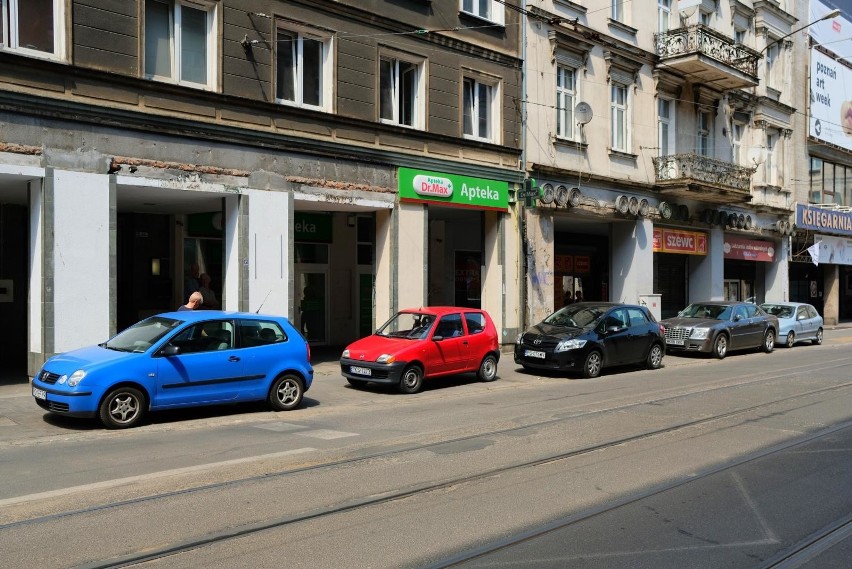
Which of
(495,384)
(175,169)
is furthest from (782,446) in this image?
(175,169)

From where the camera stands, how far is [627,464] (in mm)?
8070

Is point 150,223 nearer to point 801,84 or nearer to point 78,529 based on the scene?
point 78,529

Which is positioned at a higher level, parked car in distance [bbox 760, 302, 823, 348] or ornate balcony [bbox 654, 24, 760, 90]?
ornate balcony [bbox 654, 24, 760, 90]

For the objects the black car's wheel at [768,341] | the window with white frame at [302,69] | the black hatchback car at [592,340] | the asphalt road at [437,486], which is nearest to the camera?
the asphalt road at [437,486]

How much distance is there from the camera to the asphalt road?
537 centimetres

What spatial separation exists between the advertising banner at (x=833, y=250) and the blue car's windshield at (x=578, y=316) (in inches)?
852

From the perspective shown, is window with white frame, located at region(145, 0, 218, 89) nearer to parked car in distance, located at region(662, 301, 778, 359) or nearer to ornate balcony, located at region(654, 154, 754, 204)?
parked car in distance, located at region(662, 301, 778, 359)

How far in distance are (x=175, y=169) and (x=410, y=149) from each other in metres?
6.03

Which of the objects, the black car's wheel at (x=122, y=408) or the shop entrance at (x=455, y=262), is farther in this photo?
the shop entrance at (x=455, y=262)

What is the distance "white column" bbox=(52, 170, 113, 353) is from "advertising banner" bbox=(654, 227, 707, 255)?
1867 centimetres

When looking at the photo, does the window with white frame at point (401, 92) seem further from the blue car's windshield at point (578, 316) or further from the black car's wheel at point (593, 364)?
the black car's wheel at point (593, 364)

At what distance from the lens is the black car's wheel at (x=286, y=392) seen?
11.6 m

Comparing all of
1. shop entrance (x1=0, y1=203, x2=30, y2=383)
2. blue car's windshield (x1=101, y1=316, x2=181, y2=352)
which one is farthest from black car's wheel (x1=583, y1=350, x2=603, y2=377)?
shop entrance (x1=0, y1=203, x2=30, y2=383)

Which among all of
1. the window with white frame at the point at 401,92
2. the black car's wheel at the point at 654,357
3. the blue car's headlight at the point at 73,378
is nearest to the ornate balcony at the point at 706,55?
the window with white frame at the point at 401,92
